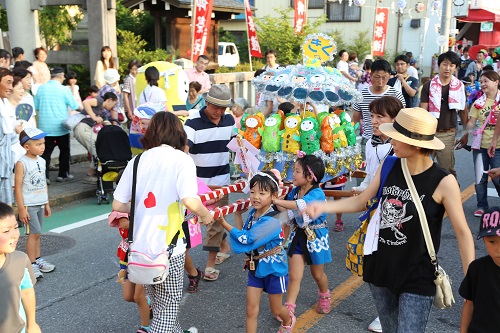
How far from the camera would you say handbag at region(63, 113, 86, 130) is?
916 centimetres

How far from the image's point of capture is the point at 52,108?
9.27 meters

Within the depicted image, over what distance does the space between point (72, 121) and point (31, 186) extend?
385cm

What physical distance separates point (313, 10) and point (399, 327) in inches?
1179

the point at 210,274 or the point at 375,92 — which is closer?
the point at 210,274

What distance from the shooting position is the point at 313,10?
3162 cm

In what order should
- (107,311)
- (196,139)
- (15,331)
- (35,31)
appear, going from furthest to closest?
(35,31), (196,139), (107,311), (15,331)

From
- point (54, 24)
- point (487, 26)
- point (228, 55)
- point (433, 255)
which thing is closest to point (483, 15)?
point (487, 26)

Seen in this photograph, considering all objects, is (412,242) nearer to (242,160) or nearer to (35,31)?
(242,160)

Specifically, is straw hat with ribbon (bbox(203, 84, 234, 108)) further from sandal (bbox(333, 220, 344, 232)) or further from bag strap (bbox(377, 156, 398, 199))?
sandal (bbox(333, 220, 344, 232))

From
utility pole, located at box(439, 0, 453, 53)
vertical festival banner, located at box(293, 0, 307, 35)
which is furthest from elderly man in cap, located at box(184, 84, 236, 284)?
vertical festival banner, located at box(293, 0, 307, 35)

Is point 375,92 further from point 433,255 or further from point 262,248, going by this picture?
point 433,255

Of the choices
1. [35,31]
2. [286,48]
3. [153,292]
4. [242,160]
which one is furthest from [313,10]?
[153,292]

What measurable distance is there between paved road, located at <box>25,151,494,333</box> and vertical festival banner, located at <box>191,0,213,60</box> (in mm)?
8911

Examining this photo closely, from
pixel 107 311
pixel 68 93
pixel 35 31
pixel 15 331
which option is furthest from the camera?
pixel 35 31
